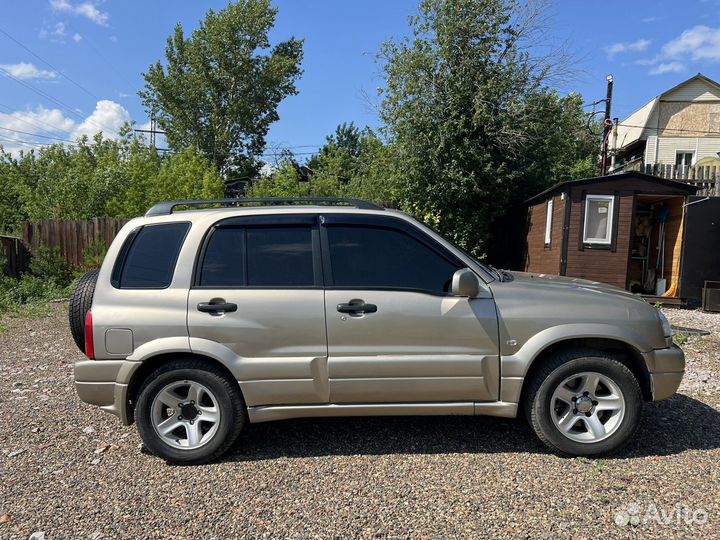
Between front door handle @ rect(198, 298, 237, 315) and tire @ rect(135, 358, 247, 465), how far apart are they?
40 cm

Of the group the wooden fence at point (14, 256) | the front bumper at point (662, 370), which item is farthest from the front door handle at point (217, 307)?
the wooden fence at point (14, 256)

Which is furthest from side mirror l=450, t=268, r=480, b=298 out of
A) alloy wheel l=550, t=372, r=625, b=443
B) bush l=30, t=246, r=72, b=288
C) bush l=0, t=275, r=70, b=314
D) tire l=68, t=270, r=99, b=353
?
bush l=30, t=246, r=72, b=288

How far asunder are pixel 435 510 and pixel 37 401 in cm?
429

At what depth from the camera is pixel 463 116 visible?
13.5m

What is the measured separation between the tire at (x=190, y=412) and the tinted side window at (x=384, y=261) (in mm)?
1156

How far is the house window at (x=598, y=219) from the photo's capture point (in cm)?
1079

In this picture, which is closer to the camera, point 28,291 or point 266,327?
point 266,327

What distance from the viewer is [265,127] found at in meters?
34.3

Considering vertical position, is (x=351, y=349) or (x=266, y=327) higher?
(x=266, y=327)

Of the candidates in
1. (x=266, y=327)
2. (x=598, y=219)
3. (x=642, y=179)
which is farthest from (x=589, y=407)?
(x=642, y=179)

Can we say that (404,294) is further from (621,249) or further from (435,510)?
(621,249)

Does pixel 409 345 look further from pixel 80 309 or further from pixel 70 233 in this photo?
pixel 70 233

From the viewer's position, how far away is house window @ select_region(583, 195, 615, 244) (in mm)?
10789

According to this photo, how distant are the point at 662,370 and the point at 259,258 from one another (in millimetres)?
3106
